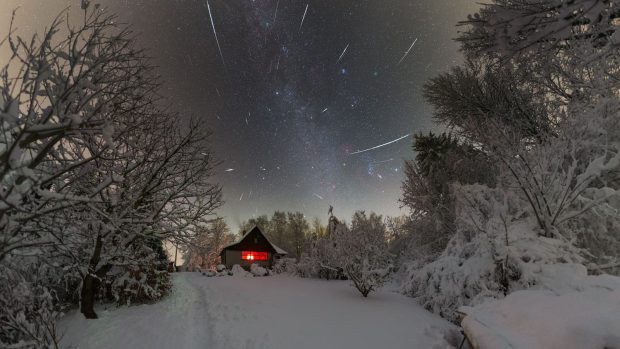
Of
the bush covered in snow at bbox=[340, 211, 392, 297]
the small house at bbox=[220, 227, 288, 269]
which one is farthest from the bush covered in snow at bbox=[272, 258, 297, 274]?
the bush covered in snow at bbox=[340, 211, 392, 297]

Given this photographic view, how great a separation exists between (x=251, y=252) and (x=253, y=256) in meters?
0.55

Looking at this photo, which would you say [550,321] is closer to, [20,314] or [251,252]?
[20,314]

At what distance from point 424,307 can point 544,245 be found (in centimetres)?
491

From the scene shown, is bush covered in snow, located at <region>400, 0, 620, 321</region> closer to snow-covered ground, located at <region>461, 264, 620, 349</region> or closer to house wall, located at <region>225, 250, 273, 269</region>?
snow-covered ground, located at <region>461, 264, 620, 349</region>

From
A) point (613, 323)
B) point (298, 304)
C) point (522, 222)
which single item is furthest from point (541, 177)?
point (298, 304)

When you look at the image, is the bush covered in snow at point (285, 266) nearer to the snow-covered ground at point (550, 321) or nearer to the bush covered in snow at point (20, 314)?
the bush covered in snow at point (20, 314)

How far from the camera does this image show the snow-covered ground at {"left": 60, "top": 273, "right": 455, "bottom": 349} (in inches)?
263

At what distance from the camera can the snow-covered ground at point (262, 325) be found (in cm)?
667

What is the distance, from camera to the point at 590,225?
8133 mm

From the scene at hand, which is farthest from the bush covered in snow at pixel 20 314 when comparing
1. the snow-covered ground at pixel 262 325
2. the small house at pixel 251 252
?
the small house at pixel 251 252

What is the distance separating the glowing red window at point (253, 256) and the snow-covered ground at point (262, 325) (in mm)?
27927

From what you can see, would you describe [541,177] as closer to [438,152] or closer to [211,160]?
[211,160]

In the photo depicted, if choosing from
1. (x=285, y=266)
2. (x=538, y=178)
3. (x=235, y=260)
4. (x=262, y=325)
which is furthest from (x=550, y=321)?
(x=235, y=260)

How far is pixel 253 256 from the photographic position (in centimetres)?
3891
